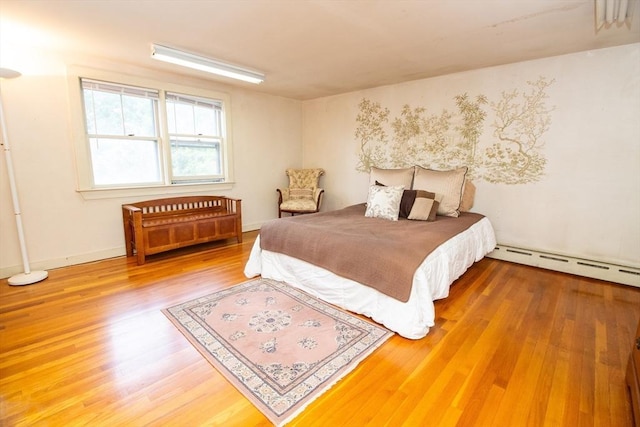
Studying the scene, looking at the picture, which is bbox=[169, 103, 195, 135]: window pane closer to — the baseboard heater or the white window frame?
the white window frame

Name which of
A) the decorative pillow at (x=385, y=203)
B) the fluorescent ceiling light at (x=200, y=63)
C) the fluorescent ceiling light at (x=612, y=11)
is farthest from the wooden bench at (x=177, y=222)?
the fluorescent ceiling light at (x=612, y=11)

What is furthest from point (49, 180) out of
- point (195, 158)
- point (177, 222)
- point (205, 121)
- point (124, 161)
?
point (205, 121)

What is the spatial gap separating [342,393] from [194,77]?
4.28 meters

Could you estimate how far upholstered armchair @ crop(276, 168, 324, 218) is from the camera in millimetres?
4930

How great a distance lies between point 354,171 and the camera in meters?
5.14

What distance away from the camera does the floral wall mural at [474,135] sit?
11.1 ft

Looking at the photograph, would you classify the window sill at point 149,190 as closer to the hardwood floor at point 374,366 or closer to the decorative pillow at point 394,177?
the hardwood floor at point 374,366

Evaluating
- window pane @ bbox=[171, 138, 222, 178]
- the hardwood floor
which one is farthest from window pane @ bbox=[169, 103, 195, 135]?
the hardwood floor

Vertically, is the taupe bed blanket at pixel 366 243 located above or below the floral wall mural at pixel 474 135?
below

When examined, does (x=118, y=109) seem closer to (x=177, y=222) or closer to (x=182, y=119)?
(x=182, y=119)

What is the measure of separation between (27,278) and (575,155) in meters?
5.80

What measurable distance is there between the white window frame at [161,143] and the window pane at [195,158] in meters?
0.12

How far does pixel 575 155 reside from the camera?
3182 millimetres

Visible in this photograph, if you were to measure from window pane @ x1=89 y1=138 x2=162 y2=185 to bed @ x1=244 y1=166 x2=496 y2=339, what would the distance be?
211 centimetres
